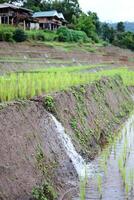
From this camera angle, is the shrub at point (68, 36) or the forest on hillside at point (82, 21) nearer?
the shrub at point (68, 36)

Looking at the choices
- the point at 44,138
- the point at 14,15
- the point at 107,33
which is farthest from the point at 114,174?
the point at 107,33

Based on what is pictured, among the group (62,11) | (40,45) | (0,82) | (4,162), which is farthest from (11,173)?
(62,11)

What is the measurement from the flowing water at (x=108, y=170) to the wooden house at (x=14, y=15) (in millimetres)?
35160

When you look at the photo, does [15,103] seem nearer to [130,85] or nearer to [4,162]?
[4,162]

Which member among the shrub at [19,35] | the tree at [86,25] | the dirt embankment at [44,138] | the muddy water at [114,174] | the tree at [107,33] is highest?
the dirt embankment at [44,138]

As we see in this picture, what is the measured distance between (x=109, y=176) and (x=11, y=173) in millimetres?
2806

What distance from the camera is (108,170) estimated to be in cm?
898

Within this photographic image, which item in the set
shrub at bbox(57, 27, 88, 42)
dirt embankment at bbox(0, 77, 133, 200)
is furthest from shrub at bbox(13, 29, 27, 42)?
dirt embankment at bbox(0, 77, 133, 200)

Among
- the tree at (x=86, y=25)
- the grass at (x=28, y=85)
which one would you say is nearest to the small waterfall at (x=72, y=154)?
the grass at (x=28, y=85)

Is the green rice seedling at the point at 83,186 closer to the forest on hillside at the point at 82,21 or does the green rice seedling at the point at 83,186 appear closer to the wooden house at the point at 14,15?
the wooden house at the point at 14,15

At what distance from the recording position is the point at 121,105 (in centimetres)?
1675

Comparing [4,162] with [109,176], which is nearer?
[4,162]

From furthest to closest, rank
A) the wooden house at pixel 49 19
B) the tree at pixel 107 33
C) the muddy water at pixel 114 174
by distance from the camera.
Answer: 1. the tree at pixel 107 33
2. the wooden house at pixel 49 19
3. the muddy water at pixel 114 174

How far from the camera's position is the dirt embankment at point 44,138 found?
6.37 m
